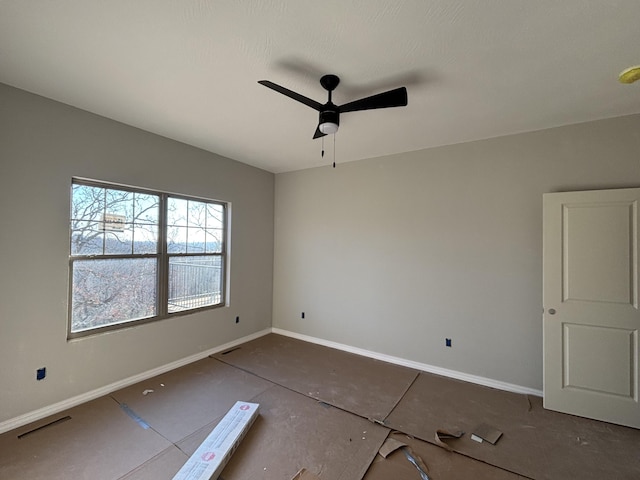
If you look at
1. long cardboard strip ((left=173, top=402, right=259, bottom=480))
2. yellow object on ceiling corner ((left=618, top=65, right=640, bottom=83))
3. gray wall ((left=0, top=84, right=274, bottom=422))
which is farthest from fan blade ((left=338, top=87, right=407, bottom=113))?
long cardboard strip ((left=173, top=402, right=259, bottom=480))

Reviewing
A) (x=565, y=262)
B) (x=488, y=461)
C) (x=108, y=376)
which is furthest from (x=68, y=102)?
(x=565, y=262)

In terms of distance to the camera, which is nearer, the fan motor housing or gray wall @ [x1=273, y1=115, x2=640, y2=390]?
the fan motor housing

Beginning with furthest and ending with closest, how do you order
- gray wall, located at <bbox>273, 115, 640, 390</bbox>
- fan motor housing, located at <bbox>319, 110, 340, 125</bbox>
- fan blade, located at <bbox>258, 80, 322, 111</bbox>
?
1. gray wall, located at <bbox>273, 115, 640, 390</bbox>
2. fan motor housing, located at <bbox>319, 110, 340, 125</bbox>
3. fan blade, located at <bbox>258, 80, 322, 111</bbox>

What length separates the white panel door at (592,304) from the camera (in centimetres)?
239

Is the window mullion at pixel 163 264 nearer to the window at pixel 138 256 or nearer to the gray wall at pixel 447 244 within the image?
the window at pixel 138 256

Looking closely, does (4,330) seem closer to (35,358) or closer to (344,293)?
(35,358)

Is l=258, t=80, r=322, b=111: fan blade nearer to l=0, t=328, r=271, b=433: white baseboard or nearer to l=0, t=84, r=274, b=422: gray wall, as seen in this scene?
l=0, t=84, r=274, b=422: gray wall

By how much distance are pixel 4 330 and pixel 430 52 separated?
3.81 meters

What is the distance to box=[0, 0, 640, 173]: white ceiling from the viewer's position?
149cm

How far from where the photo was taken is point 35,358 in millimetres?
2379

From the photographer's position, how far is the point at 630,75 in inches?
73.8

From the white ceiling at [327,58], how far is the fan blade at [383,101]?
239 millimetres

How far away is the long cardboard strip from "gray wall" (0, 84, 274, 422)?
1435 millimetres

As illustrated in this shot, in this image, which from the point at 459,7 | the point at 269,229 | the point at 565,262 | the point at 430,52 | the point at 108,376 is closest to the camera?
the point at 459,7
